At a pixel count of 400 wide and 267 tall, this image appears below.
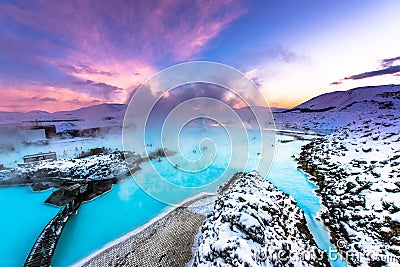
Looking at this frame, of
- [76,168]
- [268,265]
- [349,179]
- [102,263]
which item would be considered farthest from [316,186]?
[76,168]

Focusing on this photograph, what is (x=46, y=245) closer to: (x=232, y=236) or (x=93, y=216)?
(x=93, y=216)

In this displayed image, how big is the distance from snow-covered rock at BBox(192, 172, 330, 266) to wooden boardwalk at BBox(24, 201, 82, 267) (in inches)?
252

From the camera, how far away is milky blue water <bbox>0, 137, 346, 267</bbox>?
8204 mm

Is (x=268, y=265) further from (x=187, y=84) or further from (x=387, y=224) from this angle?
(x=187, y=84)

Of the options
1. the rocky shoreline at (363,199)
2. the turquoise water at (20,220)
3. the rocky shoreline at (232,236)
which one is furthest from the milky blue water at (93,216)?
the rocky shoreline at (232,236)

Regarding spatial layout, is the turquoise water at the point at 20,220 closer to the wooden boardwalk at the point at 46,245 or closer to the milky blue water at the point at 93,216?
the milky blue water at the point at 93,216

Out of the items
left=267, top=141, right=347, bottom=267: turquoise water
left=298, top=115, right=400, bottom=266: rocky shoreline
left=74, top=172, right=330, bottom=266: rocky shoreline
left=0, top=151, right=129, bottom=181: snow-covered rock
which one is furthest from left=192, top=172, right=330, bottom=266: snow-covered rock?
left=0, top=151, right=129, bottom=181: snow-covered rock

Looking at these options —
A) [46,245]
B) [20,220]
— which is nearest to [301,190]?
[46,245]

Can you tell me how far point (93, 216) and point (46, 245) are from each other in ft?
11.8

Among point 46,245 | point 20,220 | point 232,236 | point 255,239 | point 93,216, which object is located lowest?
point 93,216

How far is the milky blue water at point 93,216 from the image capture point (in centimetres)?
820

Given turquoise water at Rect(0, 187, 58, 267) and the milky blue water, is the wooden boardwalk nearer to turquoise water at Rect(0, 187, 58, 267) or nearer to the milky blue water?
the milky blue water

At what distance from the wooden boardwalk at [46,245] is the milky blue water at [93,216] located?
53 centimetres

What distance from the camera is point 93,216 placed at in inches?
442
